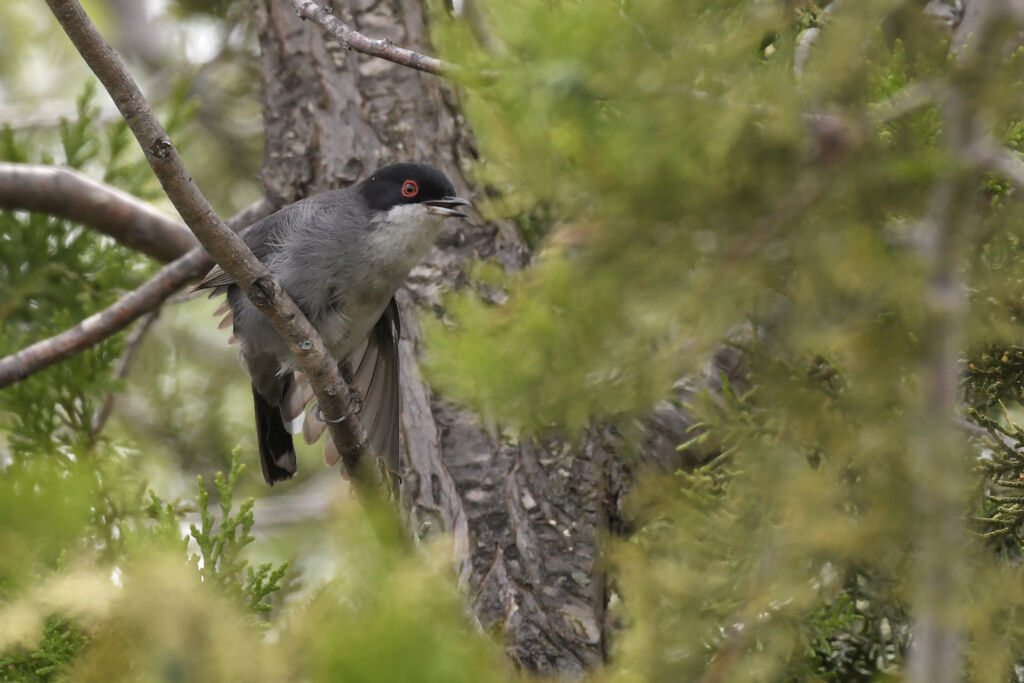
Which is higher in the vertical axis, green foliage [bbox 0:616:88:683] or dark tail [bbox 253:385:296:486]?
green foliage [bbox 0:616:88:683]

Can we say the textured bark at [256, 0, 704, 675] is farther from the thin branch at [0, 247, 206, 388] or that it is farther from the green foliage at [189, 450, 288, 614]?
the green foliage at [189, 450, 288, 614]

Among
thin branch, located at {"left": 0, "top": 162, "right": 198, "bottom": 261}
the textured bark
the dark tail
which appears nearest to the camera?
the textured bark

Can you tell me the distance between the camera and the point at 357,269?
4.74m

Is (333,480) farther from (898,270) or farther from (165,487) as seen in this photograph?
(898,270)

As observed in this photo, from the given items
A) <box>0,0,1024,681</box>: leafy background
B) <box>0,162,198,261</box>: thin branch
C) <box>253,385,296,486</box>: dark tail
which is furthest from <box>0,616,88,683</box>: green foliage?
<box>0,162,198,261</box>: thin branch

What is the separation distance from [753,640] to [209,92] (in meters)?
6.49

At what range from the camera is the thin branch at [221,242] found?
2.94 meters

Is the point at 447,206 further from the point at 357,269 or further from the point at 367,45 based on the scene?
the point at 367,45

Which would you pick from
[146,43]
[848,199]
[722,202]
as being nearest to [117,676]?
[722,202]

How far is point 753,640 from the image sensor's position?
140 inches

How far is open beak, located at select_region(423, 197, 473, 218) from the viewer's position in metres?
4.54

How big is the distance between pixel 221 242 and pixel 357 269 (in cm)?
148

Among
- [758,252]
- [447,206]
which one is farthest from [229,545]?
[758,252]

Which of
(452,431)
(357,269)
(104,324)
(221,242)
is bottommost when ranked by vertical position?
(452,431)
